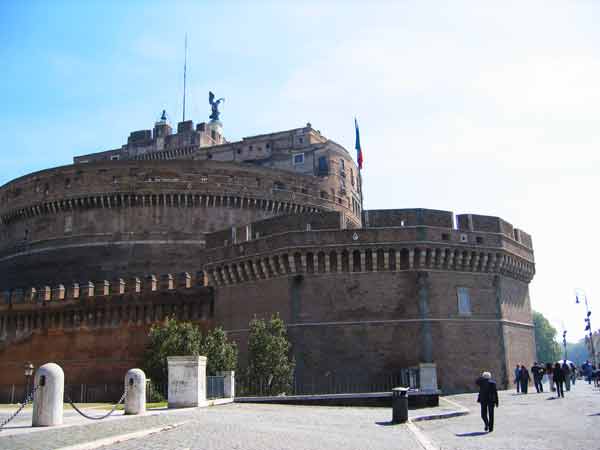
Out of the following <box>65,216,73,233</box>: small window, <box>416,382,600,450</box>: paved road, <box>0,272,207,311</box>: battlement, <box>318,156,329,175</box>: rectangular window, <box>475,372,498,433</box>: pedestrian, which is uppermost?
<box>318,156,329,175</box>: rectangular window

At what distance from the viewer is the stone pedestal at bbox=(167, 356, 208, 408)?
17.4 metres

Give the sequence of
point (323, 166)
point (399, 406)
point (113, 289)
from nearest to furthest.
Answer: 1. point (399, 406)
2. point (113, 289)
3. point (323, 166)

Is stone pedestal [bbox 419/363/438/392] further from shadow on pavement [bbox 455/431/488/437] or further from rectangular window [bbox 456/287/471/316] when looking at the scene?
shadow on pavement [bbox 455/431/488/437]

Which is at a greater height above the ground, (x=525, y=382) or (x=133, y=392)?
(x=133, y=392)

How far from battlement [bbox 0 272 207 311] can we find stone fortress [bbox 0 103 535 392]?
0.10 m

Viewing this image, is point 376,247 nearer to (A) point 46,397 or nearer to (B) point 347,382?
(B) point 347,382

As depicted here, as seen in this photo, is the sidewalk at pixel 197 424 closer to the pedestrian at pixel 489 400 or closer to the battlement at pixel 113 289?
the pedestrian at pixel 489 400

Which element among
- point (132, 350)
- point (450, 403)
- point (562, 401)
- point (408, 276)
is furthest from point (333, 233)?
point (132, 350)

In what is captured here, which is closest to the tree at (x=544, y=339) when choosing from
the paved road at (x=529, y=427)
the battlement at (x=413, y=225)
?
the battlement at (x=413, y=225)

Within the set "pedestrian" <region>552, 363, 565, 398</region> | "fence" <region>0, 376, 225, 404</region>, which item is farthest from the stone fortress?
"pedestrian" <region>552, 363, 565, 398</region>

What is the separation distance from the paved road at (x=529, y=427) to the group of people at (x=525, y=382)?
490 millimetres

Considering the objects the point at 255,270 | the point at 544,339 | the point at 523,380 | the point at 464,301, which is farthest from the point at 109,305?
the point at 544,339

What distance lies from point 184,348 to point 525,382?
46.4 feet

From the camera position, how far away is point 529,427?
46.3 feet
